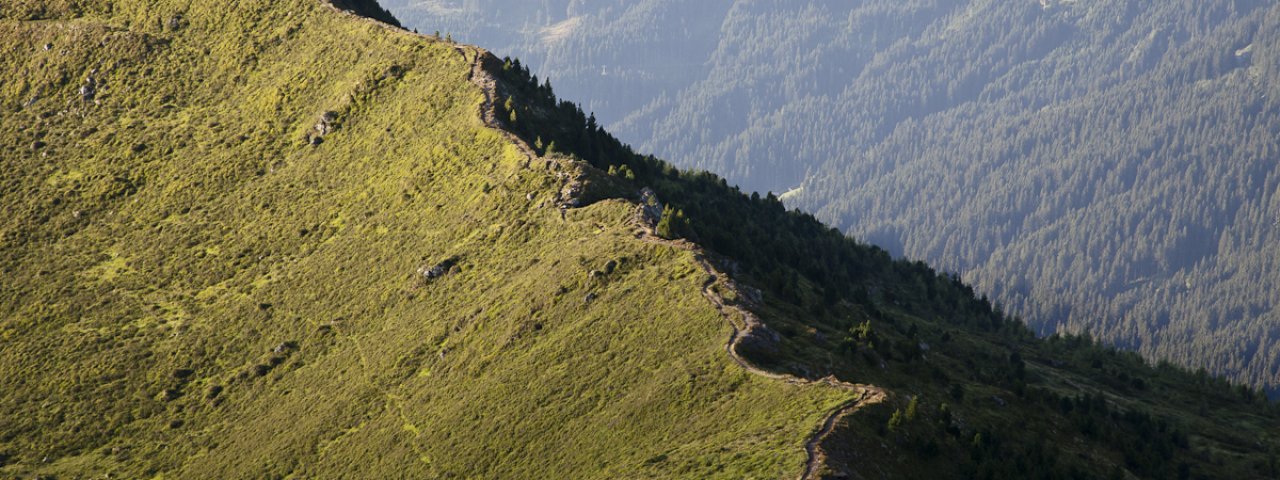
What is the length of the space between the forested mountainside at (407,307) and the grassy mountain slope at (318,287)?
1.07ft

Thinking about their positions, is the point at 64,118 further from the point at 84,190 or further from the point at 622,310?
the point at 622,310

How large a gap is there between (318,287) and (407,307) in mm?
13501

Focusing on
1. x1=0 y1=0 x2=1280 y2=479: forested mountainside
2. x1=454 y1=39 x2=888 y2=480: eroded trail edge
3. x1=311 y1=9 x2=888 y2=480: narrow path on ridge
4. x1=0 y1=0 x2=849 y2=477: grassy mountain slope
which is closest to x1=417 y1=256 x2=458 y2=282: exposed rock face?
x1=0 y1=0 x2=1280 y2=479: forested mountainside

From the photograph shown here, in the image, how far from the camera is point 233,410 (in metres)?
136

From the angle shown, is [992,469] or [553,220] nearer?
[992,469]

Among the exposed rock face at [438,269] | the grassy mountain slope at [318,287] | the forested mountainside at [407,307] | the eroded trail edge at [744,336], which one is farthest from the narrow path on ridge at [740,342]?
the exposed rock face at [438,269]

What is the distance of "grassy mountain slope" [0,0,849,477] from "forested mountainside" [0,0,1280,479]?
326 mm

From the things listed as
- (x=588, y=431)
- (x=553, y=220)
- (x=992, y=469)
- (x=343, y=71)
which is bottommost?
(x=588, y=431)

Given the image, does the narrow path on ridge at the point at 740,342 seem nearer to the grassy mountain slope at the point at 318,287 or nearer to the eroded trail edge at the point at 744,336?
the eroded trail edge at the point at 744,336

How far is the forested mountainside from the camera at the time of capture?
114m

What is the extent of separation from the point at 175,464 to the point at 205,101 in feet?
227

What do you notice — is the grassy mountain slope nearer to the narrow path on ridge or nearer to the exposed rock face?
the exposed rock face

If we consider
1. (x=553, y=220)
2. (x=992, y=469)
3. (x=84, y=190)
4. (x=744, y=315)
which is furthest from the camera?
(x=84, y=190)

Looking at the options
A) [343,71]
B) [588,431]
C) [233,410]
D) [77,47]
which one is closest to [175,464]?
[233,410]
